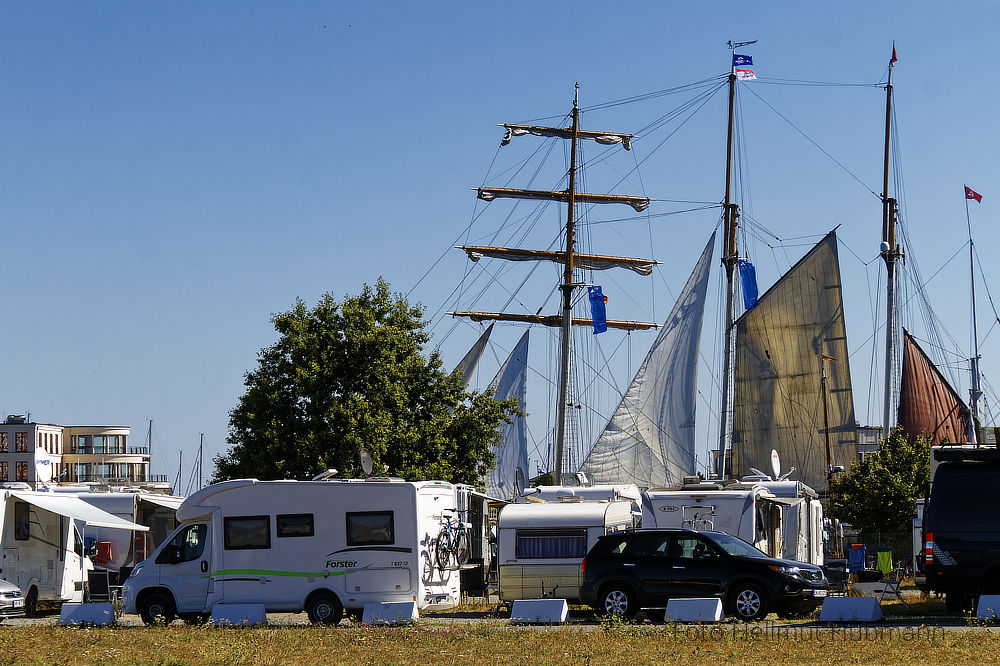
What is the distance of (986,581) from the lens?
21203 mm

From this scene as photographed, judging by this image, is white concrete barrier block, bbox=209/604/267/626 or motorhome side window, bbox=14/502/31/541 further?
motorhome side window, bbox=14/502/31/541

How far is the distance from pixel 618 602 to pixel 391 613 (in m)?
4.24

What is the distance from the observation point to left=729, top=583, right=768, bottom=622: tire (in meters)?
22.2

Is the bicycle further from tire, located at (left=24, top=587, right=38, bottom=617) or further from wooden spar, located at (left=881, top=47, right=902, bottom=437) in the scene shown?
wooden spar, located at (left=881, top=47, right=902, bottom=437)

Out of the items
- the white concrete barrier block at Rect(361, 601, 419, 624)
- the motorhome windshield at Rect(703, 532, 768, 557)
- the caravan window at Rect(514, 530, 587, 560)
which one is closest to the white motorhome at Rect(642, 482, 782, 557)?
the caravan window at Rect(514, 530, 587, 560)

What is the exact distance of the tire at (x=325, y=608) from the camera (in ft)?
77.5

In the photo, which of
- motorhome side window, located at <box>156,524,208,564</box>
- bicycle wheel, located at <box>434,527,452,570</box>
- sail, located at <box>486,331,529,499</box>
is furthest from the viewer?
sail, located at <box>486,331,529,499</box>

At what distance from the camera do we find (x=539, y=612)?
2238 centimetres

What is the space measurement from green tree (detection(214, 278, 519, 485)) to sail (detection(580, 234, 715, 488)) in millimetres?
24125

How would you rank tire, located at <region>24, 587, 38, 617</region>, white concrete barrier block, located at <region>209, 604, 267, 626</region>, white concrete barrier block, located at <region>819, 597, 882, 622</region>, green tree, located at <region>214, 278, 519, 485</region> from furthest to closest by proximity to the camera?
green tree, located at <region>214, 278, 519, 485</region> → tire, located at <region>24, 587, 38, 617</region> → white concrete barrier block, located at <region>209, 604, 267, 626</region> → white concrete barrier block, located at <region>819, 597, 882, 622</region>

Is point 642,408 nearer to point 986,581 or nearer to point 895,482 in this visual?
point 895,482

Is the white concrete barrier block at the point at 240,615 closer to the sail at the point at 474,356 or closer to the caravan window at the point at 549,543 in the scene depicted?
the caravan window at the point at 549,543

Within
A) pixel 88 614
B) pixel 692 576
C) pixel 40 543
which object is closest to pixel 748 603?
pixel 692 576

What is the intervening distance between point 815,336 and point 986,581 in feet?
163
